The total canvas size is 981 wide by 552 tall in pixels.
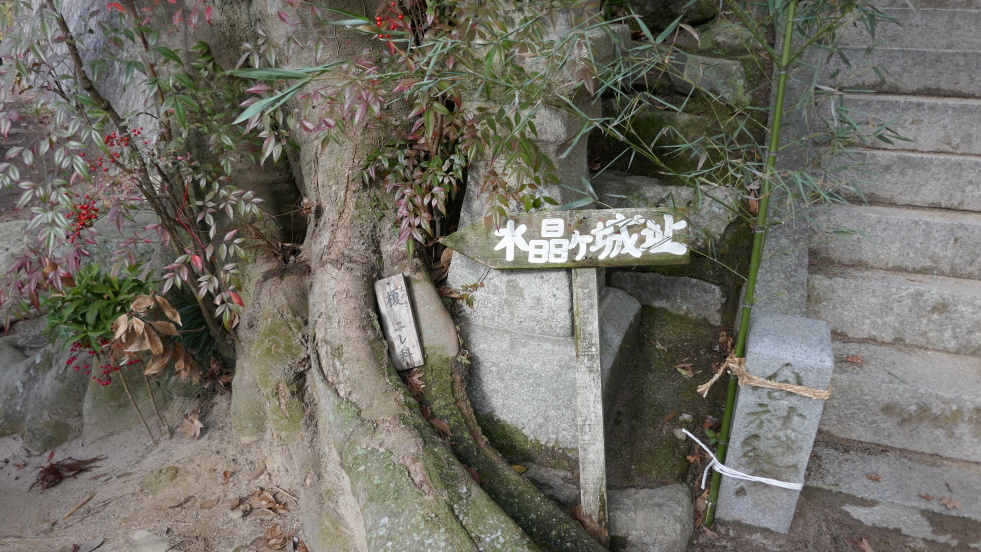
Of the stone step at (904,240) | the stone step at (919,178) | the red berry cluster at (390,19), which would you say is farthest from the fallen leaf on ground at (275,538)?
the stone step at (919,178)

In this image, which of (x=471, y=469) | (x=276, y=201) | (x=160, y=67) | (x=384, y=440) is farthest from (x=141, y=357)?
(x=471, y=469)

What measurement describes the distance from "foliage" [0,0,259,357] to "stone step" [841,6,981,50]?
3.92m

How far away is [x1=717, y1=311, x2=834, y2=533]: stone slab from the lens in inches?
94.7

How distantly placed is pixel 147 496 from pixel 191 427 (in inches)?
19.0

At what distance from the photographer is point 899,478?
284cm

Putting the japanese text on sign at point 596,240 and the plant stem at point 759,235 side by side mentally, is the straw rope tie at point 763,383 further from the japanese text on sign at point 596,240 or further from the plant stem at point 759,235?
the japanese text on sign at point 596,240

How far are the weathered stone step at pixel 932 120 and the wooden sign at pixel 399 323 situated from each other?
8.89ft

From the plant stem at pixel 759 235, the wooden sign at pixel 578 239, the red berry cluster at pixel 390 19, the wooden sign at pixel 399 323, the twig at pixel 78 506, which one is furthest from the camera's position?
the twig at pixel 78 506

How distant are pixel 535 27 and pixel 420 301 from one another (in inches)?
55.7

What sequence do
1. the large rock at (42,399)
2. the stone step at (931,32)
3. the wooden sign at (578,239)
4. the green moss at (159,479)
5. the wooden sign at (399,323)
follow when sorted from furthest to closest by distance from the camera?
1. the stone step at (931,32)
2. the large rock at (42,399)
3. the green moss at (159,479)
4. the wooden sign at (399,323)
5. the wooden sign at (578,239)

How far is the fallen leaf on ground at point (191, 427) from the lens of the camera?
11.9 ft

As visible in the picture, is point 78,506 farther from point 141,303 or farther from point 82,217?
point 82,217

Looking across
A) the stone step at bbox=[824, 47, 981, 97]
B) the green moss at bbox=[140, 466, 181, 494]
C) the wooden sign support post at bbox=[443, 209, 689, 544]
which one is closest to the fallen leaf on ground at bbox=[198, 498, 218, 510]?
the green moss at bbox=[140, 466, 181, 494]

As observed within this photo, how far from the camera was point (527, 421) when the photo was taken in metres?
3.01
